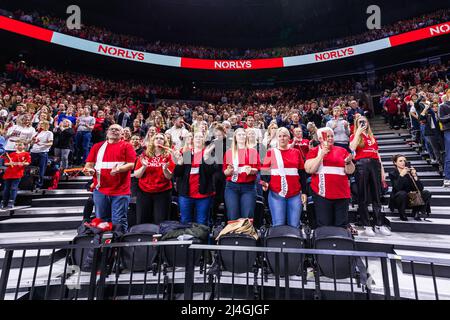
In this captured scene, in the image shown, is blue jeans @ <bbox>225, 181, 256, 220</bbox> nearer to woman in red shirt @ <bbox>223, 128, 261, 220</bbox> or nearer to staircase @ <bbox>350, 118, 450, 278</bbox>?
woman in red shirt @ <bbox>223, 128, 261, 220</bbox>

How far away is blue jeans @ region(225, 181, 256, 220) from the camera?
3.40 m

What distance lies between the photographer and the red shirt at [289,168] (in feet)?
11.0

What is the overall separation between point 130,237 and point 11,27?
14326 mm

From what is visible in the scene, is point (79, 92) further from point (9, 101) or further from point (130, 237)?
point (130, 237)

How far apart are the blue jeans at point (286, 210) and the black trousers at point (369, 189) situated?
4.12 feet

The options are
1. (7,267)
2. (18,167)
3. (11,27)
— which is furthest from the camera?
(11,27)

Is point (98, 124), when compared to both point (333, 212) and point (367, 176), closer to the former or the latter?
point (333, 212)

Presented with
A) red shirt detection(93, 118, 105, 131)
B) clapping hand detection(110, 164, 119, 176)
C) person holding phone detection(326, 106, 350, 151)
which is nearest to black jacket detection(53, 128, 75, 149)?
red shirt detection(93, 118, 105, 131)

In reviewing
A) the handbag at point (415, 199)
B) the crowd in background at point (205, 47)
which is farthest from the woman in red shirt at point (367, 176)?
the crowd in background at point (205, 47)

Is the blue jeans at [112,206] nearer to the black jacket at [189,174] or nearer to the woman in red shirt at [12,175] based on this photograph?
the black jacket at [189,174]

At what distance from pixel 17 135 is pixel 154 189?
395 centimetres

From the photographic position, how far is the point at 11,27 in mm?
11773

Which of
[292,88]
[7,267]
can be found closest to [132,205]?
[7,267]

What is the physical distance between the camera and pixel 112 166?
11.6ft
